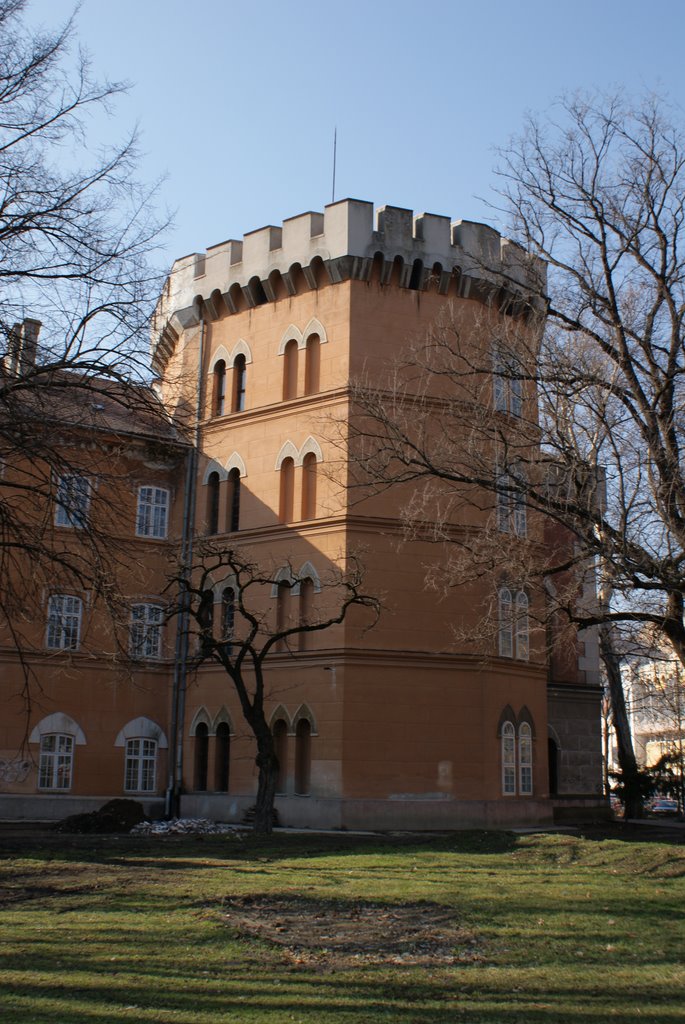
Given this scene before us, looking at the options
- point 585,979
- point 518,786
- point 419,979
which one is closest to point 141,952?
point 419,979

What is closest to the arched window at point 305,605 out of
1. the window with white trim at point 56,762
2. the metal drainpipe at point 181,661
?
the metal drainpipe at point 181,661

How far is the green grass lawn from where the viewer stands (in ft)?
24.1

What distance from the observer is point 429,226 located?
28.3 metres

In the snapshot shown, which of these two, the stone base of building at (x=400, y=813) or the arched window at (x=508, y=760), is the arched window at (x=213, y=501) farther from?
the arched window at (x=508, y=760)

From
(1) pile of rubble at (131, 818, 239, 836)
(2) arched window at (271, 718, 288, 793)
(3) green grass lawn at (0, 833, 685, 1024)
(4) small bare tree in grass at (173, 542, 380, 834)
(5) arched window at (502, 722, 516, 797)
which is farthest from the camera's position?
(5) arched window at (502, 722, 516, 797)

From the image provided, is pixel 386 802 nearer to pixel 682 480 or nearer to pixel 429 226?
pixel 682 480

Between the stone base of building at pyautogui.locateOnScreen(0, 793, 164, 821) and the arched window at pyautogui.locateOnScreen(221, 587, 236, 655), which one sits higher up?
the arched window at pyautogui.locateOnScreen(221, 587, 236, 655)

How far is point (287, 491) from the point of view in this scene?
1107 inches

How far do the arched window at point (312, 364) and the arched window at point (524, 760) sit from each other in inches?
406

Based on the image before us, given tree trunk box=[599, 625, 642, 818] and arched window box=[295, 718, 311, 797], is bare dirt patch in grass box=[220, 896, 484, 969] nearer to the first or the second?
arched window box=[295, 718, 311, 797]

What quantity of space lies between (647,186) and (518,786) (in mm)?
15089

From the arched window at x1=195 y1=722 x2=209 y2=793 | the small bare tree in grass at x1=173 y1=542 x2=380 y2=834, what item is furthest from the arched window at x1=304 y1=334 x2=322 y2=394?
the arched window at x1=195 y1=722 x2=209 y2=793

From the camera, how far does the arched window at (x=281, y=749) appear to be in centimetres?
2631

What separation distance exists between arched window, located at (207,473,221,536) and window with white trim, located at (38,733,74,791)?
22.2 ft
